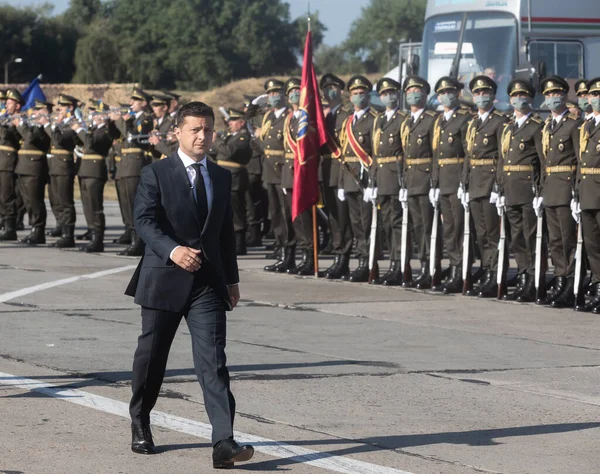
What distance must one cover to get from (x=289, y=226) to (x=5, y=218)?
5.91 metres

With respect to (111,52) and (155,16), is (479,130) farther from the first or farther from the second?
(155,16)

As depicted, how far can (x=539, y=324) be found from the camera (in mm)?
12055

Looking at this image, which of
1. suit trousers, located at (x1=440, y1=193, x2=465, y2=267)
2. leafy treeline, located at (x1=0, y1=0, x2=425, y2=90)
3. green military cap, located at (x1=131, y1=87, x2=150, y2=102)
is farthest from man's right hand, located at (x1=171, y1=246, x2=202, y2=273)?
leafy treeline, located at (x1=0, y1=0, x2=425, y2=90)

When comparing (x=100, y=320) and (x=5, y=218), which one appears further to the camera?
(x=5, y=218)

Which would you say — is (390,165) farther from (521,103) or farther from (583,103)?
(583,103)

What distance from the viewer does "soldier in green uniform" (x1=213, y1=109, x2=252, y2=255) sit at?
18.3 m

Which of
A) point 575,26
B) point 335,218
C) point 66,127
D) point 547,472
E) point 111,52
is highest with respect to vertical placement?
point 111,52

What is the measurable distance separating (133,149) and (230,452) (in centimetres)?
1229

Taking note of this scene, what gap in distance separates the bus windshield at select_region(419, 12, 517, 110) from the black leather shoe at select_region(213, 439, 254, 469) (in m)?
13.6

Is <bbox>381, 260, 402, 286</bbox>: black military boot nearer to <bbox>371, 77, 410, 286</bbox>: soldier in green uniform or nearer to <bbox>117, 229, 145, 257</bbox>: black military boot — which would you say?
<bbox>371, 77, 410, 286</bbox>: soldier in green uniform

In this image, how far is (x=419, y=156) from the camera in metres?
14.5

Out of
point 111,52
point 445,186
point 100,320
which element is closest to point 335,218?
point 445,186

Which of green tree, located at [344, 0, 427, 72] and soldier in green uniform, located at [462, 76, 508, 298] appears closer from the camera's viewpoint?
soldier in green uniform, located at [462, 76, 508, 298]

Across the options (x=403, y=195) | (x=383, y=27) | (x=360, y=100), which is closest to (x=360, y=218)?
(x=403, y=195)
